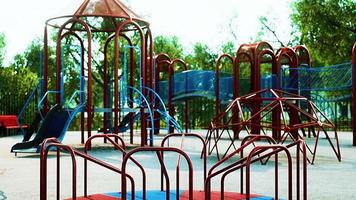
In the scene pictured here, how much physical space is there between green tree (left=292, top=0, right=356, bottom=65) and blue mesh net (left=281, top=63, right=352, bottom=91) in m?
10.8

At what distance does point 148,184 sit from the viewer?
7.51 meters

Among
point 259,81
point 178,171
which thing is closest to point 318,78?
point 259,81

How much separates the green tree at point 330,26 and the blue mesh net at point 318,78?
35.4 ft

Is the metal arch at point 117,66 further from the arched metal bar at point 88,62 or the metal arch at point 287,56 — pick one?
the metal arch at point 287,56

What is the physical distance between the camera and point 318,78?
57.1ft

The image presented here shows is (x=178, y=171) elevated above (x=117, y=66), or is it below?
below

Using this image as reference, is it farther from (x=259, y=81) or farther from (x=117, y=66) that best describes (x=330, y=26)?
(x=117, y=66)

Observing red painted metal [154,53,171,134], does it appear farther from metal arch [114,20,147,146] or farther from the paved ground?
the paved ground

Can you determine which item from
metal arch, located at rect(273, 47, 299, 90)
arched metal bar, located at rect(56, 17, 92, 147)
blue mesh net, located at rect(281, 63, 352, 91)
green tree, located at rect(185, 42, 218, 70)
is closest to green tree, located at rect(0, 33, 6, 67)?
green tree, located at rect(185, 42, 218, 70)

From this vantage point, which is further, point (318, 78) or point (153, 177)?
point (318, 78)

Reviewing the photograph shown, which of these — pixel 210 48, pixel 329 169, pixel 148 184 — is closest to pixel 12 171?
pixel 148 184

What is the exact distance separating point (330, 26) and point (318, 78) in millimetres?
11883

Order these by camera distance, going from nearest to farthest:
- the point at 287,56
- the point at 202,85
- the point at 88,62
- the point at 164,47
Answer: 1. the point at 88,62
2. the point at 287,56
3. the point at 202,85
4. the point at 164,47

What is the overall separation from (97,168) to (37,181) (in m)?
1.77
